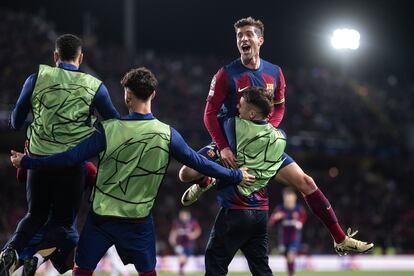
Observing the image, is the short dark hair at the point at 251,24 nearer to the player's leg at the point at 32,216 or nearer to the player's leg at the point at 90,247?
the player's leg at the point at 32,216

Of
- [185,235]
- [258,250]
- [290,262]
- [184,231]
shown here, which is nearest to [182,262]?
[185,235]

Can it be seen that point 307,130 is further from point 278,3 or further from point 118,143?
point 118,143

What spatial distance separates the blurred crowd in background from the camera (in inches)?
892

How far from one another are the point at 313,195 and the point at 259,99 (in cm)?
124

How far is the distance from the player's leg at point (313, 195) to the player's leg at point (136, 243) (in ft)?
5.19

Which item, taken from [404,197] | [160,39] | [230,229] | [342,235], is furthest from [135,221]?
[160,39]

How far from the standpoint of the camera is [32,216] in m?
6.21

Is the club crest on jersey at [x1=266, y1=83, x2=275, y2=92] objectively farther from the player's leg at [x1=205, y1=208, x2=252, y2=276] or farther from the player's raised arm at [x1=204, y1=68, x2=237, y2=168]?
the player's leg at [x1=205, y1=208, x2=252, y2=276]

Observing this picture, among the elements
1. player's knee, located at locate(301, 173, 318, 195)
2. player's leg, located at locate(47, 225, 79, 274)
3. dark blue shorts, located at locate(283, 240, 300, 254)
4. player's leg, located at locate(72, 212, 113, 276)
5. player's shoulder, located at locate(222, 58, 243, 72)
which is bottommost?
dark blue shorts, located at locate(283, 240, 300, 254)

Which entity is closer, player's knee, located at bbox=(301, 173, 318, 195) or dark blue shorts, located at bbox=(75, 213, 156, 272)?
dark blue shorts, located at bbox=(75, 213, 156, 272)

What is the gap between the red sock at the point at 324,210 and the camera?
677 cm

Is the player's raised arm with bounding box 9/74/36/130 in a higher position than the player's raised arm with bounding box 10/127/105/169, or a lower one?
higher

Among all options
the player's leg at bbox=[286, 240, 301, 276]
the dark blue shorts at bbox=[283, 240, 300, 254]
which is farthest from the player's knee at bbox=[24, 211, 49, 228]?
the dark blue shorts at bbox=[283, 240, 300, 254]

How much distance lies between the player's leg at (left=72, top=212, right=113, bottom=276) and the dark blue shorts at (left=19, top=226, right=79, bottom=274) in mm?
926
